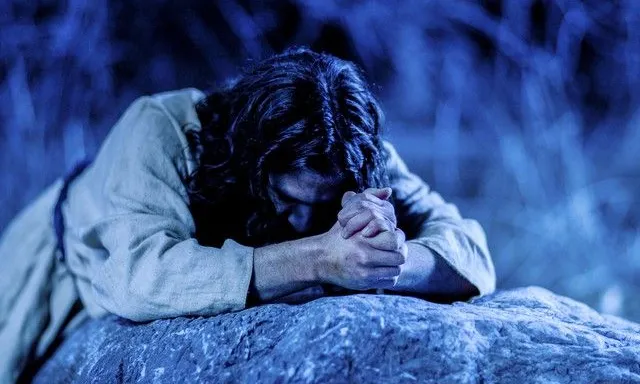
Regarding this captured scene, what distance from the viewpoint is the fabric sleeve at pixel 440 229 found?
2.03 metres

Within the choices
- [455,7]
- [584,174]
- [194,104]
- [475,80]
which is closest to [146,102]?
[194,104]

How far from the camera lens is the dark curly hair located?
1.92 m

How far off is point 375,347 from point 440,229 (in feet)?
2.43

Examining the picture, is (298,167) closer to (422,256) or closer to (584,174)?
(422,256)

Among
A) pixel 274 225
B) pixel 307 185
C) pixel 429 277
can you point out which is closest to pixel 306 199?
pixel 307 185

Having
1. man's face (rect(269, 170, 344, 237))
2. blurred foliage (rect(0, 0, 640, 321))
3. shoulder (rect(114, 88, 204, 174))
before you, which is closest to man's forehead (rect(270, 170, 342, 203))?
man's face (rect(269, 170, 344, 237))

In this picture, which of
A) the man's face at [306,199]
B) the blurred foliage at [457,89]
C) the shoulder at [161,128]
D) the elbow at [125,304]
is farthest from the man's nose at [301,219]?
the blurred foliage at [457,89]

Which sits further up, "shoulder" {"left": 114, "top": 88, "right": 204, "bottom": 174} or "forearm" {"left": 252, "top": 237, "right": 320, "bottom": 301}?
"shoulder" {"left": 114, "top": 88, "right": 204, "bottom": 174}

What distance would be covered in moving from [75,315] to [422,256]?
132 centimetres

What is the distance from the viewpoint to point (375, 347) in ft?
4.83

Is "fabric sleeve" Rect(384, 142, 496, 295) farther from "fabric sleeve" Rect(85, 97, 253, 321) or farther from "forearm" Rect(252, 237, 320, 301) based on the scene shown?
"fabric sleeve" Rect(85, 97, 253, 321)

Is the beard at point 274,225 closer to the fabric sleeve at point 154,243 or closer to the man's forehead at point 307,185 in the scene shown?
the man's forehead at point 307,185

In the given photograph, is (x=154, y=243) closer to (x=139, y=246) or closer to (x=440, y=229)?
(x=139, y=246)

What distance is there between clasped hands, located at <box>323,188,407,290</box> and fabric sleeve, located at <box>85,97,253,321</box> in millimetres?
235
